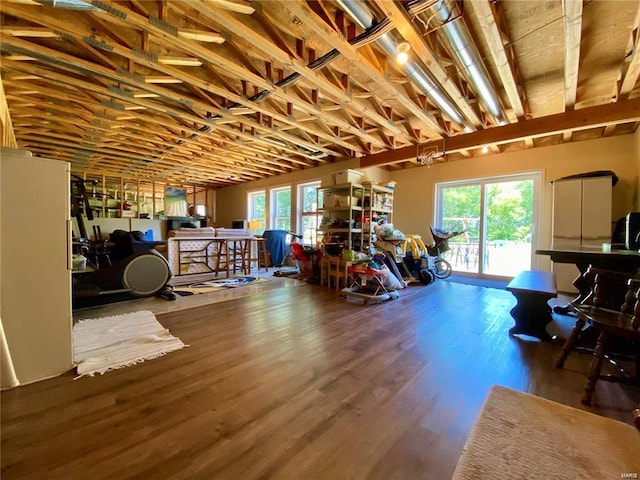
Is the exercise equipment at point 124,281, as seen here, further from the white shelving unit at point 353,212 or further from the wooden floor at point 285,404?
the white shelving unit at point 353,212

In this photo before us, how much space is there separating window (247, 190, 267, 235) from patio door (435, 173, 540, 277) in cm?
571

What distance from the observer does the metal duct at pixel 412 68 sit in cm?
196

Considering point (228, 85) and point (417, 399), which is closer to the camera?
point (417, 399)

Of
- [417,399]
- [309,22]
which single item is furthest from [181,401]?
[309,22]

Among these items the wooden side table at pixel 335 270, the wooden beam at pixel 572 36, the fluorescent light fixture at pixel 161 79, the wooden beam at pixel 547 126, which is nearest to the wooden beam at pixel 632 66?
the wooden beam at pixel 547 126

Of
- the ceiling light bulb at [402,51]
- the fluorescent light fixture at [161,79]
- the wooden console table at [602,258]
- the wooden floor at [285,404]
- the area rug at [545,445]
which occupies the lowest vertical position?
the wooden floor at [285,404]

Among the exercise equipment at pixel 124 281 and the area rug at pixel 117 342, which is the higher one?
the exercise equipment at pixel 124 281

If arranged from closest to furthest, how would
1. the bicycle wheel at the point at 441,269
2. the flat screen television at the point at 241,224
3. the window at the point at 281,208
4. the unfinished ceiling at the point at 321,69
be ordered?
the unfinished ceiling at the point at 321,69 → the bicycle wheel at the point at 441,269 → the window at the point at 281,208 → the flat screen television at the point at 241,224

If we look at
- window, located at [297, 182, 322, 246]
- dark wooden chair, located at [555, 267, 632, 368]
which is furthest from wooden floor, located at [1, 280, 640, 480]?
window, located at [297, 182, 322, 246]

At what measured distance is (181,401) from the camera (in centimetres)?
152

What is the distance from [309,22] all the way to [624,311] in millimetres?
3148

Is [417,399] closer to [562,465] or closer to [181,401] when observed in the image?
[562,465]

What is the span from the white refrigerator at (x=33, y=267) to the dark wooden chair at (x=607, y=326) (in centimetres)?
339

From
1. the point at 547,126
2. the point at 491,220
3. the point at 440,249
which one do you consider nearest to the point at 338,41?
the point at 547,126
